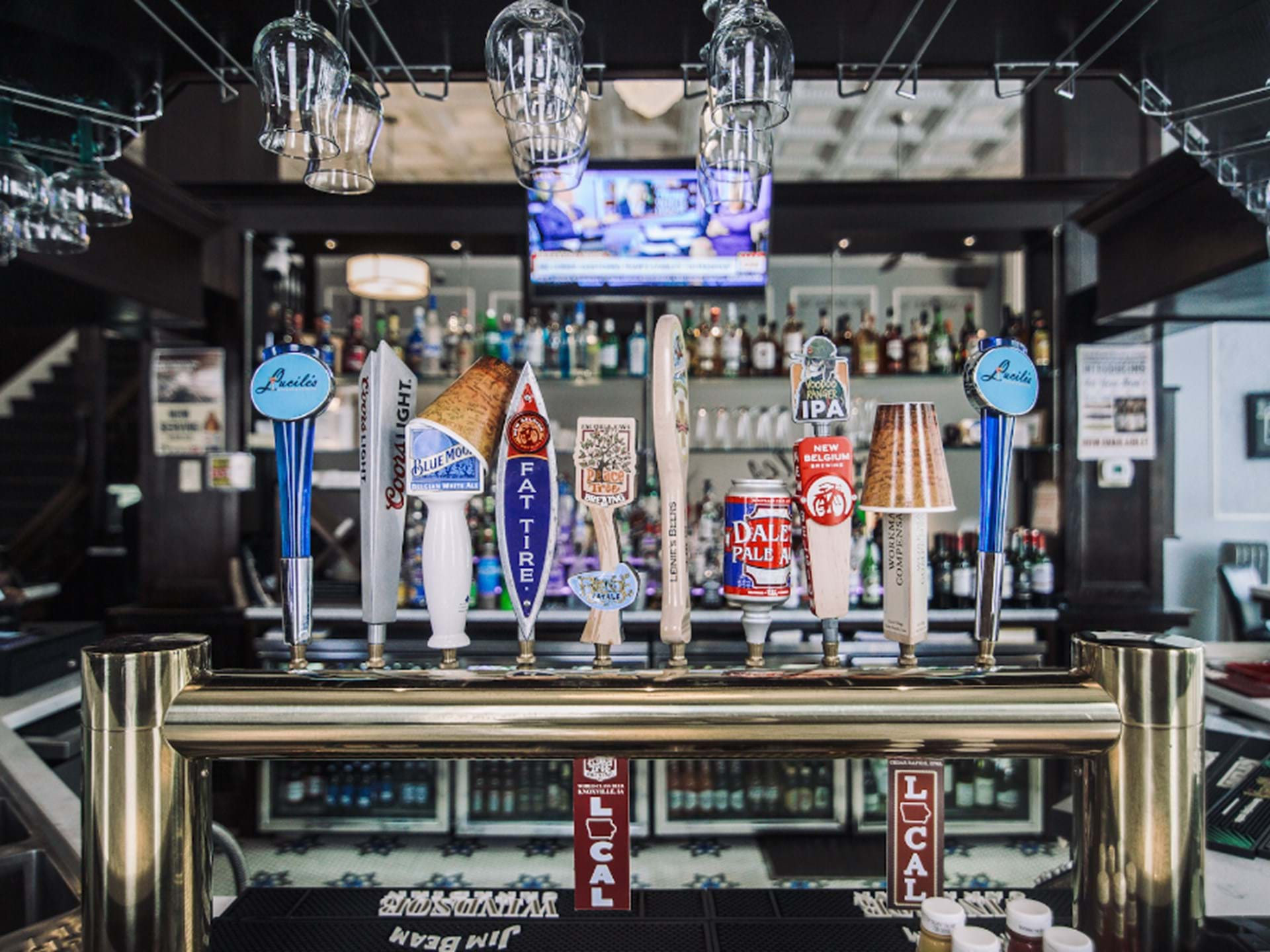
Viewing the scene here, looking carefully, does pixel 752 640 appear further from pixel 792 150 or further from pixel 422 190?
pixel 792 150

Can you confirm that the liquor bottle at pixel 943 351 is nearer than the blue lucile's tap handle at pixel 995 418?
No

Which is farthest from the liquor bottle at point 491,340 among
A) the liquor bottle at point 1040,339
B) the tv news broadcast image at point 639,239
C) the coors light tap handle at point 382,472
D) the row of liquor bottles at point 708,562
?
the coors light tap handle at point 382,472

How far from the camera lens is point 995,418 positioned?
81 cm

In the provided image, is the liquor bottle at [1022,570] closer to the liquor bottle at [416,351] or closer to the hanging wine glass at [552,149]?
the liquor bottle at [416,351]

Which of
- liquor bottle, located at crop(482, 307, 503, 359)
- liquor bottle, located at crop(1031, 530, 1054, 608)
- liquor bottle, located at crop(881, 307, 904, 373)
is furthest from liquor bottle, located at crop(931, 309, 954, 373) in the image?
liquor bottle, located at crop(482, 307, 503, 359)

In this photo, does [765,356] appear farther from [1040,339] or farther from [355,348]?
[355,348]

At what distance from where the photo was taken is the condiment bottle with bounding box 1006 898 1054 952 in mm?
706

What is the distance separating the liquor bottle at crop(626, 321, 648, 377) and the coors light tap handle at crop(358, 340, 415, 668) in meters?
2.71

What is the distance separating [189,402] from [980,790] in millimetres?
3574

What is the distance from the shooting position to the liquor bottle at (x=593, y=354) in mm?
3574

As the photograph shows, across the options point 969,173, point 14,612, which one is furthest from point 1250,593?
point 14,612

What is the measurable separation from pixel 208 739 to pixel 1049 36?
1273 mm

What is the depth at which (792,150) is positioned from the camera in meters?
5.96

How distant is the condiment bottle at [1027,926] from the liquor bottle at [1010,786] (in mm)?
2740
